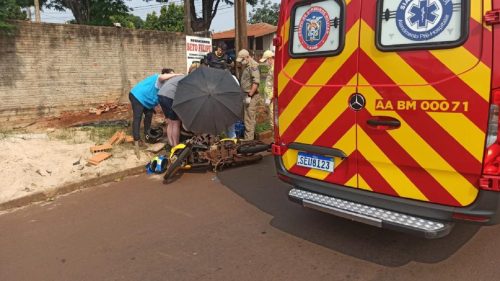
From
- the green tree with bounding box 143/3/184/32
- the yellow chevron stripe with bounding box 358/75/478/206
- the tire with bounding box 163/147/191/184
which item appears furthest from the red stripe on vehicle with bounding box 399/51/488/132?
the green tree with bounding box 143/3/184/32

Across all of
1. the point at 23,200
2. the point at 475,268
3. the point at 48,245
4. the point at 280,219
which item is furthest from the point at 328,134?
the point at 23,200

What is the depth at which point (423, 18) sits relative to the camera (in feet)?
10.2

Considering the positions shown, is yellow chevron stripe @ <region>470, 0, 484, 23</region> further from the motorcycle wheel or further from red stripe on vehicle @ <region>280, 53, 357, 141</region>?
the motorcycle wheel

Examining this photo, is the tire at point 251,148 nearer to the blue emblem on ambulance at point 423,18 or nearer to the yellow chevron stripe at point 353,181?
the yellow chevron stripe at point 353,181

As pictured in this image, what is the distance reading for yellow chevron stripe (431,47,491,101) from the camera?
2.84 meters

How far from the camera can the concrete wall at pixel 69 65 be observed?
31.2 feet

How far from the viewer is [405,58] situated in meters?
3.22

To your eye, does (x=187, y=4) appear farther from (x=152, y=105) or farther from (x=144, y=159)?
(x=144, y=159)

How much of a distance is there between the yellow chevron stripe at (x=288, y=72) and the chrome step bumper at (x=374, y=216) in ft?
3.31

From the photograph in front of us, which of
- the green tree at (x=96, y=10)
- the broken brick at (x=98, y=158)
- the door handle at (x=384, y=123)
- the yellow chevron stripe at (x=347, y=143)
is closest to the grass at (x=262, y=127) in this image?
the broken brick at (x=98, y=158)

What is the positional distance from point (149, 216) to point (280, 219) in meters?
1.44

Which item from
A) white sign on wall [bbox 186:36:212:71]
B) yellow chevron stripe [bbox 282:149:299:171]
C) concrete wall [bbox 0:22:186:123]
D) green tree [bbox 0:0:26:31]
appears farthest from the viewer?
white sign on wall [bbox 186:36:212:71]

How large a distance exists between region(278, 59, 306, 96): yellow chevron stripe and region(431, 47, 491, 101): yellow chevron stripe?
1.29 metres

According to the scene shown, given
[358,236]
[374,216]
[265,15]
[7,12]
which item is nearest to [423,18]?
[374,216]
